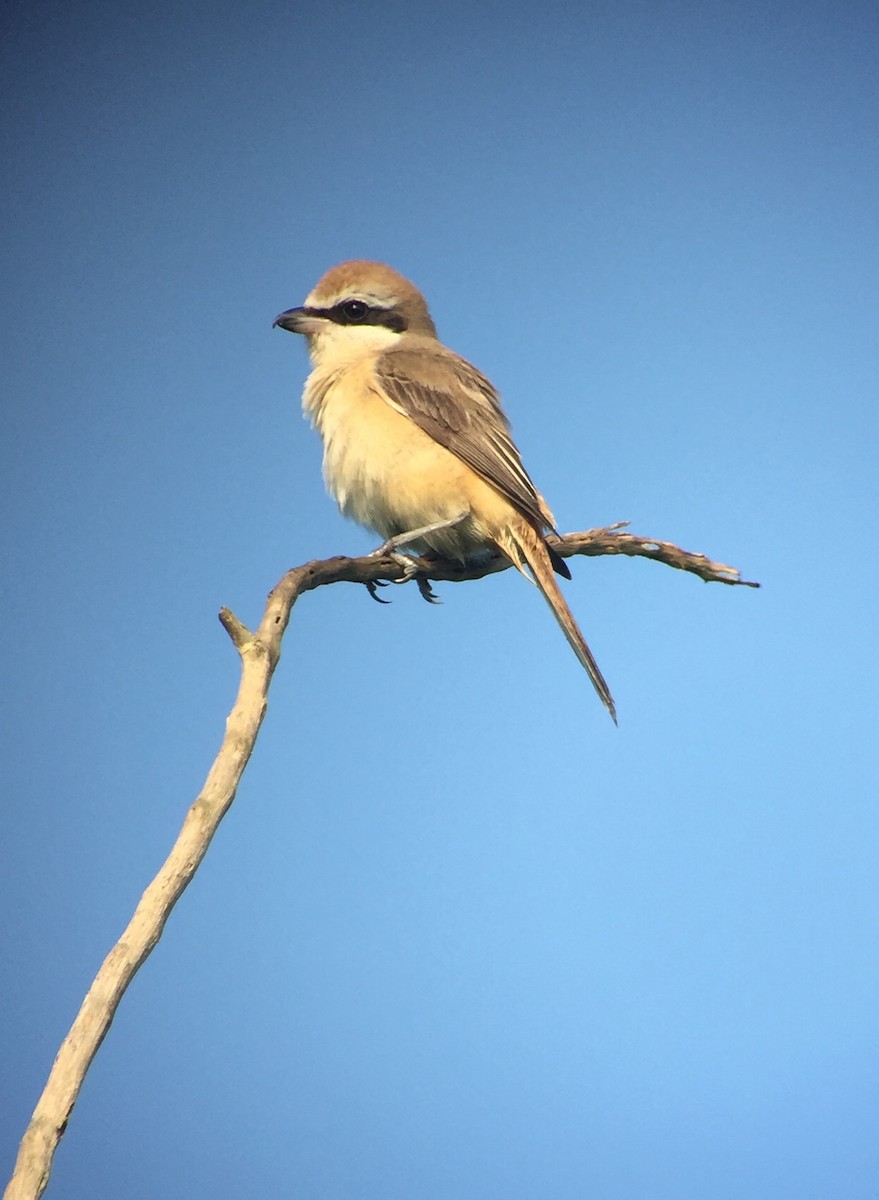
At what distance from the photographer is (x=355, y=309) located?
3.04 meters

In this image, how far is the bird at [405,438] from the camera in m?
2.89

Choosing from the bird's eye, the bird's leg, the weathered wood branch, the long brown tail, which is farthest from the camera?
the bird's eye

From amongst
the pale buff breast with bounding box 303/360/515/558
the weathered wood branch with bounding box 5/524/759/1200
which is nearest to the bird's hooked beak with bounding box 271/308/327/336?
the pale buff breast with bounding box 303/360/515/558

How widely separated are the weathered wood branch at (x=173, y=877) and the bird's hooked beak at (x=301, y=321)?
2.52 ft

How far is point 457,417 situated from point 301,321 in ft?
1.43

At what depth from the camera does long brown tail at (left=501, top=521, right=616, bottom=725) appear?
2561mm

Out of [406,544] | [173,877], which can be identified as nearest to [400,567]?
[406,544]

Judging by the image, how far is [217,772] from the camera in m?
1.86

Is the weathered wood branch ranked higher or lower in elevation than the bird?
lower

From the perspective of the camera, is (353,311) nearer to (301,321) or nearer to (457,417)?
(301,321)

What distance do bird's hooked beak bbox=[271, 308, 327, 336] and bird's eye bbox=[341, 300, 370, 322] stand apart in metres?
0.06

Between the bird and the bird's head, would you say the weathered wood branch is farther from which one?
the bird's head

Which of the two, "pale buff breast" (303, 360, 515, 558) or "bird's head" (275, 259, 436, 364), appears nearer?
"pale buff breast" (303, 360, 515, 558)

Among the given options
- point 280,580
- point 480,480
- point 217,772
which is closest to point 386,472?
point 480,480
